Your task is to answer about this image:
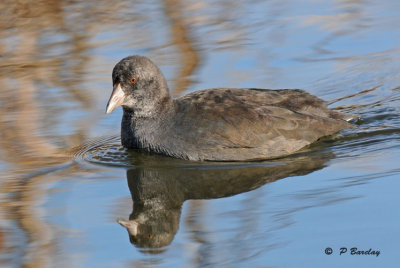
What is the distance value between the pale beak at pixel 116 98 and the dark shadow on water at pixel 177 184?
1.87ft

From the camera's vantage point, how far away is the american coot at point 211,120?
7.52 meters

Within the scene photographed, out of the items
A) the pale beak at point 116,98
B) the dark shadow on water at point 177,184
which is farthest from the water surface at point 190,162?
the pale beak at point 116,98

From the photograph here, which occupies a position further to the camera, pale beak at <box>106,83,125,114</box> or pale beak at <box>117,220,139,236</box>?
pale beak at <box>106,83,125,114</box>

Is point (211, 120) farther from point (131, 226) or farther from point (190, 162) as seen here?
point (131, 226)

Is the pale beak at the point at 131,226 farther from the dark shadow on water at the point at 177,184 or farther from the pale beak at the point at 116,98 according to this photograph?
the pale beak at the point at 116,98

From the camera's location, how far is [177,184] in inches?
276

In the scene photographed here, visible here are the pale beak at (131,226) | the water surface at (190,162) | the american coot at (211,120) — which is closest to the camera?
the water surface at (190,162)

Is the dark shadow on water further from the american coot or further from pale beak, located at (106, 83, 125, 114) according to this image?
pale beak, located at (106, 83, 125, 114)

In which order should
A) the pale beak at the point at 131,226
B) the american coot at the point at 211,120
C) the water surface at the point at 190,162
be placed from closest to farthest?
the water surface at the point at 190,162 < the pale beak at the point at 131,226 < the american coot at the point at 211,120

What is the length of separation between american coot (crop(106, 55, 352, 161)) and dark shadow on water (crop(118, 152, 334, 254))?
15 cm

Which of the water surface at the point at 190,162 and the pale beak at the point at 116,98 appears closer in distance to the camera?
the water surface at the point at 190,162

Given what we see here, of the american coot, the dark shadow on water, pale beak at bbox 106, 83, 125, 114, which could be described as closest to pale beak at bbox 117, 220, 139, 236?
the dark shadow on water

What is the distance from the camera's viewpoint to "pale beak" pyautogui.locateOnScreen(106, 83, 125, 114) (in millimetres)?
7598

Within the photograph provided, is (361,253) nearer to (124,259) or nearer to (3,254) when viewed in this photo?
(124,259)
